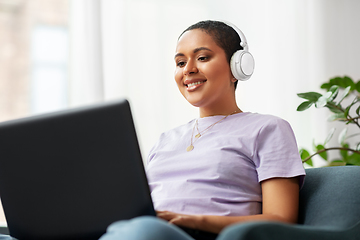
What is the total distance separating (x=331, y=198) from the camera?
0.97 meters

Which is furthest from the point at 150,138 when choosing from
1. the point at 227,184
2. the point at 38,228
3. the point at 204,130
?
the point at 38,228

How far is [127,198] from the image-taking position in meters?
0.75

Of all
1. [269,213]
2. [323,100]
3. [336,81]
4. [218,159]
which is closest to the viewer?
[269,213]

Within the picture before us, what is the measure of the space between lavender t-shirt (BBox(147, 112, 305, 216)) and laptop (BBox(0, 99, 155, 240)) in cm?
27

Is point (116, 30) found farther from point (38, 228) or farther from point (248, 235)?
point (248, 235)

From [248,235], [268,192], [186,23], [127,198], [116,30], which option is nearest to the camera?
[248,235]

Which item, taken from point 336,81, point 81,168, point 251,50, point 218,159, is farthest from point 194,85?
point 251,50

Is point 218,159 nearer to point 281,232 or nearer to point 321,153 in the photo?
point 281,232

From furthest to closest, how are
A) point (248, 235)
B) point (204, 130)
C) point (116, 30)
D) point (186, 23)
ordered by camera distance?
point (186, 23)
point (116, 30)
point (204, 130)
point (248, 235)

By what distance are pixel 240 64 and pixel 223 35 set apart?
4.4 inches

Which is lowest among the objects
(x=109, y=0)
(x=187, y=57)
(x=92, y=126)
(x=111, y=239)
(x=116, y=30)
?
(x=111, y=239)

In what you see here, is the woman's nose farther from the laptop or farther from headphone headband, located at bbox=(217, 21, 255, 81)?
the laptop

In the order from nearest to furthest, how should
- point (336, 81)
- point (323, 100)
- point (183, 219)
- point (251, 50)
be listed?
point (183, 219) < point (323, 100) < point (336, 81) < point (251, 50)

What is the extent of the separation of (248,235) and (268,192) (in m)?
0.39
